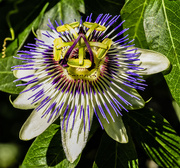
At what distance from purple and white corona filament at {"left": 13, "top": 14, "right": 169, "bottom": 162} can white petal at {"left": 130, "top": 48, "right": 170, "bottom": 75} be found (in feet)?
0.09

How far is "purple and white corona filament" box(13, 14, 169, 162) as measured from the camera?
1.55 meters

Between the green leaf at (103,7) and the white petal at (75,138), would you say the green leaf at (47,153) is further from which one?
the green leaf at (103,7)

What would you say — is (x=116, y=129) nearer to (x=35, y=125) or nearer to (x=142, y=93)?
(x=35, y=125)

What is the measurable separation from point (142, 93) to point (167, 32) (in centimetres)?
72

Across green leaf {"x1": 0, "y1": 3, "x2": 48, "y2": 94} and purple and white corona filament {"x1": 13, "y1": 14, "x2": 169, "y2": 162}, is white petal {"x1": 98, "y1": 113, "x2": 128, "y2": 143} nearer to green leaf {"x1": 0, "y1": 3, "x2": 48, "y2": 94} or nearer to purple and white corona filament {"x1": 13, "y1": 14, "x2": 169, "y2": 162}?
purple and white corona filament {"x1": 13, "y1": 14, "x2": 169, "y2": 162}

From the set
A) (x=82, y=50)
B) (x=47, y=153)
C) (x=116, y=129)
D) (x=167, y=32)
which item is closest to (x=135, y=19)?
(x=167, y=32)

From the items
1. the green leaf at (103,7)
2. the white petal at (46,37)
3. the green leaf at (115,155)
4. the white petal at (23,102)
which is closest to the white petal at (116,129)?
the green leaf at (115,155)

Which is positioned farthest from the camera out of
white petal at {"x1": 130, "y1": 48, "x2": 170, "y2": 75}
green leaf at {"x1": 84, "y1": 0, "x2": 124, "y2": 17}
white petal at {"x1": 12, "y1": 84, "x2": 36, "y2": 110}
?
green leaf at {"x1": 84, "y1": 0, "x2": 124, "y2": 17}

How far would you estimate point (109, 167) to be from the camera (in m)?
1.79

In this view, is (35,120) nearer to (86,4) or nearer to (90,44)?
(90,44)

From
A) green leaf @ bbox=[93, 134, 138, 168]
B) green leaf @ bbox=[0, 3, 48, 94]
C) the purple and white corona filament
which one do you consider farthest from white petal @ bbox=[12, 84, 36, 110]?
green leaf @ bbox=[93, 134, 138, 168]

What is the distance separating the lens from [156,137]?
5.80 feet

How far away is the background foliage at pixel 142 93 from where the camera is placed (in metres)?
1.58

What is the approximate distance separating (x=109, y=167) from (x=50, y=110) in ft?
1.69
